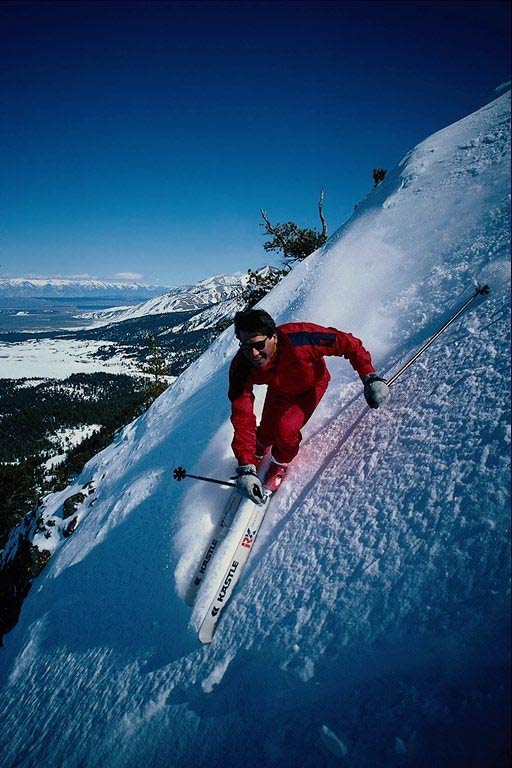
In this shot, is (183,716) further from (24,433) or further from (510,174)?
(24,433)

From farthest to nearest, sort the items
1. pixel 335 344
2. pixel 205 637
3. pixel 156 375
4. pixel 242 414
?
pixel 156 375
pixel 242 414
pixel 335 344
pixel 205 637

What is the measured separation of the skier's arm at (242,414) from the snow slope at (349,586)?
0.86m

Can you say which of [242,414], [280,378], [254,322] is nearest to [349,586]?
[242,414]

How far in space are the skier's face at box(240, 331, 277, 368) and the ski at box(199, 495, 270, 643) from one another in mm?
2105

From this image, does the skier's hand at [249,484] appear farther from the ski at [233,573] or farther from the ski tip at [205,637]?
the ski tip at [205,637]

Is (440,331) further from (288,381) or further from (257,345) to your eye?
(257,345)

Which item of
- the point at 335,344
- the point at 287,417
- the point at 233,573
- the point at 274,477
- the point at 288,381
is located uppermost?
the point at 335,344

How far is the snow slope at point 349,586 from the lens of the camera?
99.5 inches

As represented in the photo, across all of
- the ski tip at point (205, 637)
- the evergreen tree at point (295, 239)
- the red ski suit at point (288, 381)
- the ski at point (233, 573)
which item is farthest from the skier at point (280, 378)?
the evergreen tree at point (295, 239)

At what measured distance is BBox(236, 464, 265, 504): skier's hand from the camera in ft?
14.2

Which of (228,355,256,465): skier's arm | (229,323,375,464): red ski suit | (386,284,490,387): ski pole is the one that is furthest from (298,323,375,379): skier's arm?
(228,355,256,465): skier's arm

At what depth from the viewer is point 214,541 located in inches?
189

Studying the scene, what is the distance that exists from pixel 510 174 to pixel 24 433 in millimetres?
192286

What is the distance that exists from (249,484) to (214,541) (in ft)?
3.92
